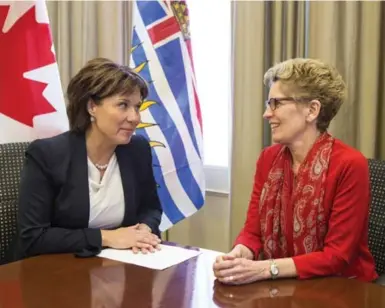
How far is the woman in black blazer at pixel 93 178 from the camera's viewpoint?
1.76m

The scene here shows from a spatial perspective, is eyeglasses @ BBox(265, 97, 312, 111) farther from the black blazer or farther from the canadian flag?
the canadian flag

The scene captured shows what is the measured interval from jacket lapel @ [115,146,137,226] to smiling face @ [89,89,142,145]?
0.26 ft

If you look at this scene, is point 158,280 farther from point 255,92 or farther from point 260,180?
point 255,92

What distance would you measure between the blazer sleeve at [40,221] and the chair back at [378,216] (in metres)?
0.96

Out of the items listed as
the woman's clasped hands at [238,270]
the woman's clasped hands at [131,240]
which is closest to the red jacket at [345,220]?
the woman's clasped hands at [238,270]

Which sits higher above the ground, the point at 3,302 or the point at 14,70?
the point at 14,70

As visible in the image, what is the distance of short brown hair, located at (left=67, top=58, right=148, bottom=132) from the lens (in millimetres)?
1916

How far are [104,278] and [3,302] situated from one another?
10.8 inches

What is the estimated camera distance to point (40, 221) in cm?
180

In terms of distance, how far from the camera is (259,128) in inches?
101

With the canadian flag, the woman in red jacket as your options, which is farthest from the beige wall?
the woman in red jacket

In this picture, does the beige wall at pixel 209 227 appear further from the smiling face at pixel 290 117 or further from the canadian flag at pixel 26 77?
the smiling face at pixel 290 117

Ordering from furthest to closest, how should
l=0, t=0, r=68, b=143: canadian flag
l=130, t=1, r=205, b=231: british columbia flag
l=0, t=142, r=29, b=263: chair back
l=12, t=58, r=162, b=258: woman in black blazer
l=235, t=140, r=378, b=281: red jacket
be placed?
1. l=130, t=1, r=205, b=231: british columbia flag
2. l=0, t=0, r=68, b=143: canadian flag
3. l=0, t=142, r=29, b=263: chair back
4. l=12, t=58, r=162, b=258: woman in black blazer
5. l=235, t=140, r=378, b=281: red jacket

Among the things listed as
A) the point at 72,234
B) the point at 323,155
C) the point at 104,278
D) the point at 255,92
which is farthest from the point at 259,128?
the point at 104,278
